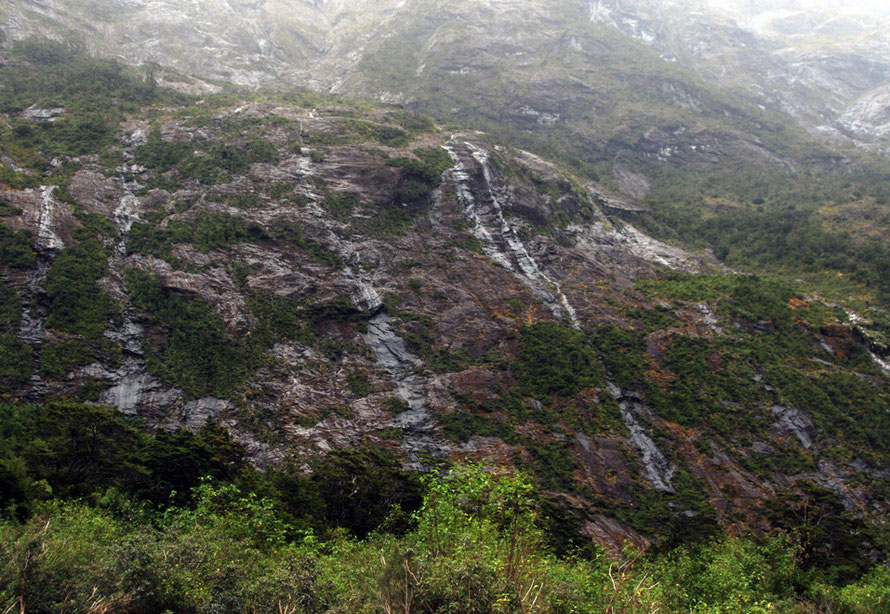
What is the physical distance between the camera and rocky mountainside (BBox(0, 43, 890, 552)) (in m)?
44.2

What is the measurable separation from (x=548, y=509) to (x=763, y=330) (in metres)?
41.2

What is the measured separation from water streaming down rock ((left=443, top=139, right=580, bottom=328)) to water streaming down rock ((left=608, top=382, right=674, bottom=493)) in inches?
437

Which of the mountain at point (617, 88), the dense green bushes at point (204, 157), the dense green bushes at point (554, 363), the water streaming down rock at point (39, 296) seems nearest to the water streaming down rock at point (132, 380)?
the water streaming down rock at point (39, 296)

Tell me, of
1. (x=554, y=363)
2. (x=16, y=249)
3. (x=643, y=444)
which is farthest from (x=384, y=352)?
(x=16, y=249)

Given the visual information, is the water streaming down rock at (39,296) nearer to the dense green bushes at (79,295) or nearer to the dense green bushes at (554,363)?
the dense green bushes at (79,295)

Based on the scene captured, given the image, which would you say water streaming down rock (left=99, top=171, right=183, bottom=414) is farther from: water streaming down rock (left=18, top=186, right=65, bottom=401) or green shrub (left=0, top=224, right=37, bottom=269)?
green shrub (left=0, top=224, right=37, bottom=269)

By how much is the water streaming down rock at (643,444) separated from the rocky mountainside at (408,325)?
199mm

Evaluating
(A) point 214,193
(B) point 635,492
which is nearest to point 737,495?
(B) point 635,492

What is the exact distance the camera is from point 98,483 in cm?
2695

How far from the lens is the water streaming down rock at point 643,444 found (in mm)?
47094

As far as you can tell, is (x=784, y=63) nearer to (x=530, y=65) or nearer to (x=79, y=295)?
(x=530, y=65)

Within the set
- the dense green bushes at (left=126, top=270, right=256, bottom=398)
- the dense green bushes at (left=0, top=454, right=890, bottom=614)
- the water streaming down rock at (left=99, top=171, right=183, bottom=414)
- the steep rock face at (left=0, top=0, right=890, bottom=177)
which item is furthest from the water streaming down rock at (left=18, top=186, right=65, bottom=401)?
the steep rock face at (left=0, top=0, right=890, bottom=177)

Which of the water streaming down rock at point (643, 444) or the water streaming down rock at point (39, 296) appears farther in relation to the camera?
the water streaming down rock at point (643, 444)

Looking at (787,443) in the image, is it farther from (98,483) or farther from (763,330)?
(98,483)
